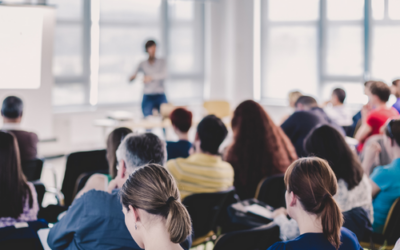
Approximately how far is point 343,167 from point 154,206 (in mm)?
1297

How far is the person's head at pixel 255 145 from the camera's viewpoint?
3.19m

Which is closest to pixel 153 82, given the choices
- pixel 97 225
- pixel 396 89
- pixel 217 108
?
pixel 217 108

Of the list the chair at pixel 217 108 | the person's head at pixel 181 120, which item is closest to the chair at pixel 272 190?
the person's head at pixel 181 120

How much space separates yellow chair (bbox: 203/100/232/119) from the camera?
779cm

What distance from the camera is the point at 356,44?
7887 mm

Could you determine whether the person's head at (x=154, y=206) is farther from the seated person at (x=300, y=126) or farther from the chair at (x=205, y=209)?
the seated person at (x=300, y=126)

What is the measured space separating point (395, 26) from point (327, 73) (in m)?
1.43

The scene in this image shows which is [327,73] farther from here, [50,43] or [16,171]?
[16,171]

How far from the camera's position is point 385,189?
2650 mm

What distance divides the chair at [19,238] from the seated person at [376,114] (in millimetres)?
3388

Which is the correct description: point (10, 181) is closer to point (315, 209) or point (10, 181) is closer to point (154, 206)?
point (154, 206)

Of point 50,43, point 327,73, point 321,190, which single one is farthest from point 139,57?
point 321,190

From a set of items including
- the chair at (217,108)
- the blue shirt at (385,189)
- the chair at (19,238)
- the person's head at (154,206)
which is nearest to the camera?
the person's head at (154,206)

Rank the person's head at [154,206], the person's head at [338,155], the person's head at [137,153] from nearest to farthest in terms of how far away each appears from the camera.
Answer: the person's head at [154,206], the person's head at [137,153], the person's head at [338,155]
